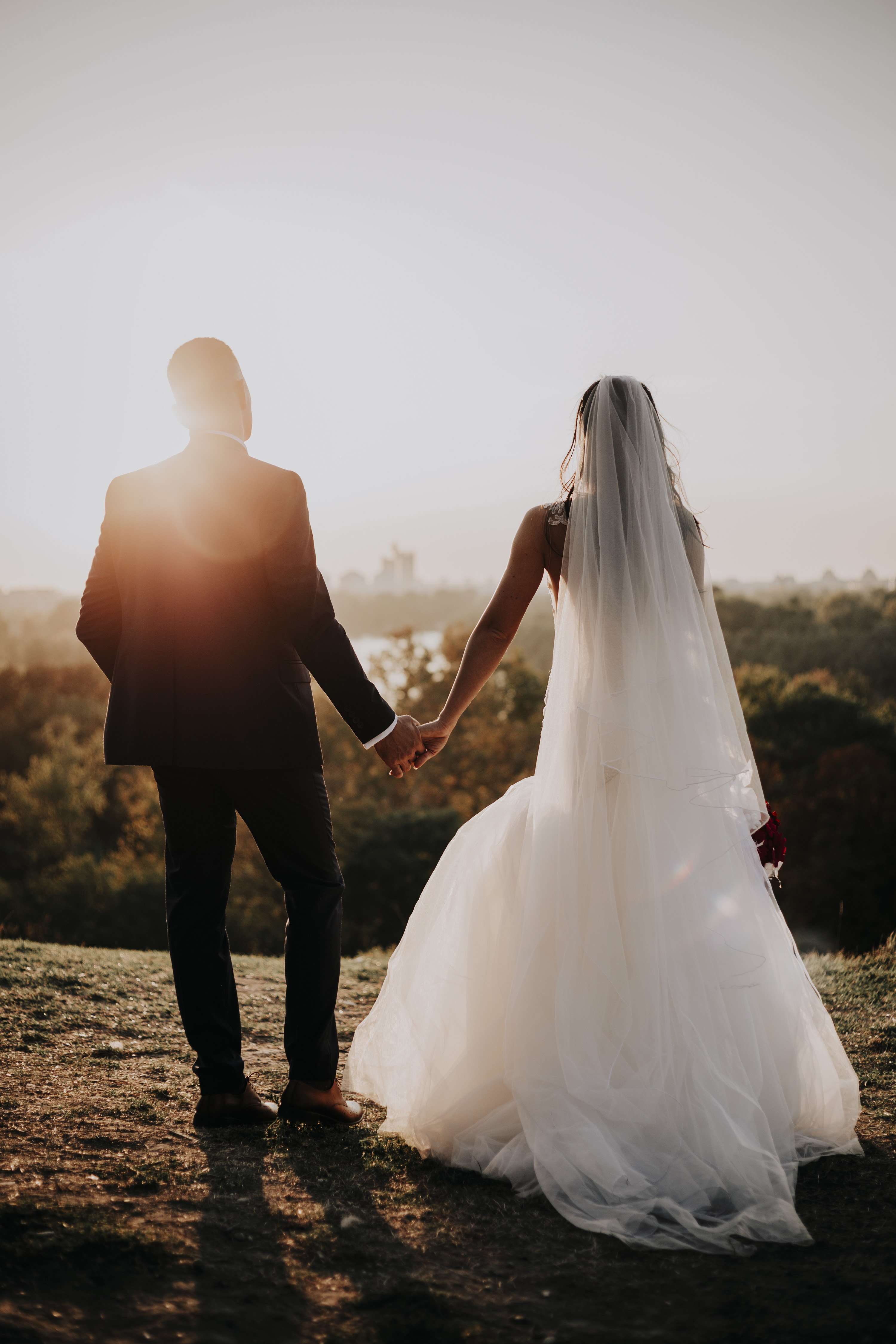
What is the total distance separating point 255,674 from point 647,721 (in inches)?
50.7

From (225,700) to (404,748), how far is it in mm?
695

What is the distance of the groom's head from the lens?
315 cm

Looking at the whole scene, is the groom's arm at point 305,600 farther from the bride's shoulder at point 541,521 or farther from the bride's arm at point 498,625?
the bride's shoulder at point 541,521

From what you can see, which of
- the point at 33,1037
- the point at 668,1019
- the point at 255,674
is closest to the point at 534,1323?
the point at 668,1019

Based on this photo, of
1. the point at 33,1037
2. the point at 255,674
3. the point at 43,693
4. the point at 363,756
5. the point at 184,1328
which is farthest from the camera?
the point at 43,693

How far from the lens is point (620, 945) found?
2889 millimetres

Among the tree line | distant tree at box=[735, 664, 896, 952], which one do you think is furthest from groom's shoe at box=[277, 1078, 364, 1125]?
distant tree at box=[735, 664, 896, 952]

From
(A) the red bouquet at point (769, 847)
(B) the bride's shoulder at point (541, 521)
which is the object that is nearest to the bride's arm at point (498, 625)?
(B) the bride's shoulder at point (541, 521)

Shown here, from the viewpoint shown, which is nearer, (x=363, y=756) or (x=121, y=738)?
(x=121, y=738)

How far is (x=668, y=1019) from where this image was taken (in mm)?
2789

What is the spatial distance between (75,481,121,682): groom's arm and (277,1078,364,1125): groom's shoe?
153 cm

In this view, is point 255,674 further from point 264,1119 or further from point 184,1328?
point 184,1328

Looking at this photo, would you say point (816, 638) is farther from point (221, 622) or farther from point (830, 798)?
point (221, 622)

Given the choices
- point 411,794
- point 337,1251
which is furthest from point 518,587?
point 411,794
